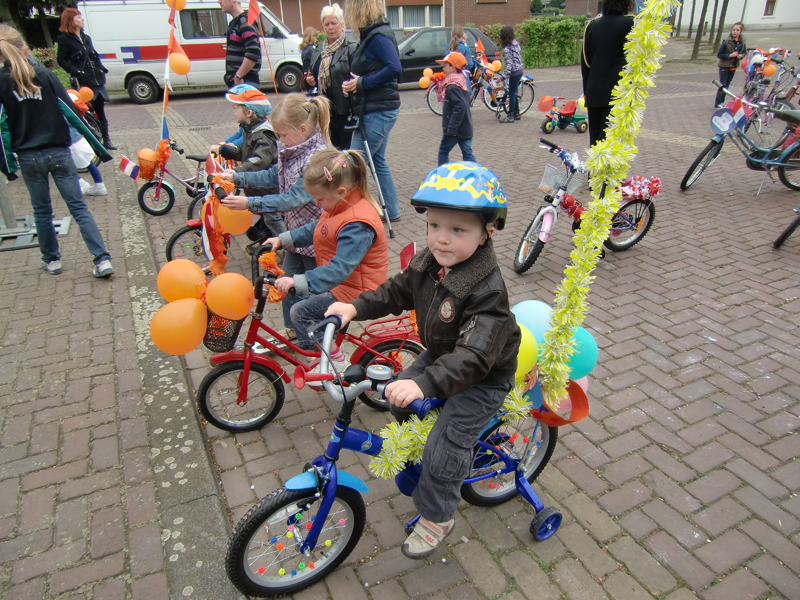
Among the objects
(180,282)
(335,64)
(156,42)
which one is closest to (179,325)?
(180,282)

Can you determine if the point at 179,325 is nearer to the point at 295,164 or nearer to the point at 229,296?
the point at 229,296

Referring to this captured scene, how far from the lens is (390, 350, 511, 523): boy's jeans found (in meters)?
2.09

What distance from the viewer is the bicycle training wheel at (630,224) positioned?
541 centimetres

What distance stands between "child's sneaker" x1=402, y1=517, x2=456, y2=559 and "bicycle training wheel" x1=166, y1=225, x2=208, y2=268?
3679 millimetres

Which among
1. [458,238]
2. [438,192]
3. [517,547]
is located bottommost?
[517,547]

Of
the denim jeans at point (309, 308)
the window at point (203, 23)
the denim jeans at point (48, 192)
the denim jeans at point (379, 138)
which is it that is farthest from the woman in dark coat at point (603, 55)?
the window at point (203, 23)

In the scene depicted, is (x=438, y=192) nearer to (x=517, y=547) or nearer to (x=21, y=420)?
(x=517, y=547)

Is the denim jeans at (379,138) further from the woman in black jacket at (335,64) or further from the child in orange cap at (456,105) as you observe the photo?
the child in orange cap at (456,105)

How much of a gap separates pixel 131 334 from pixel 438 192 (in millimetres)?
3370

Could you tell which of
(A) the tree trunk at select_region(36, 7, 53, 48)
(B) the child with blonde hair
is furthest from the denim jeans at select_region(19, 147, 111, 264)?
(A) the tree trunk at select_region(36, 7, 53, 48)

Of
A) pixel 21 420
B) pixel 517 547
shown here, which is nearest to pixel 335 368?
pixel 517 547

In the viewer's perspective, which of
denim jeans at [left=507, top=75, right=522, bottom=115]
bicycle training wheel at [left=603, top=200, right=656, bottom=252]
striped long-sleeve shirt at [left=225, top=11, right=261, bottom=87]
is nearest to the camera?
bicycle training wheel at [left=603, top=200, right=656, bottom=252]

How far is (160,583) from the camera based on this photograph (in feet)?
7.63

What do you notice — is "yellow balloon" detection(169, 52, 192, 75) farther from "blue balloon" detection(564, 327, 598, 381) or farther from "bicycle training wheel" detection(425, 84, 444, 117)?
"bicycle training wheel" detection(425, 84, 444, 117)
